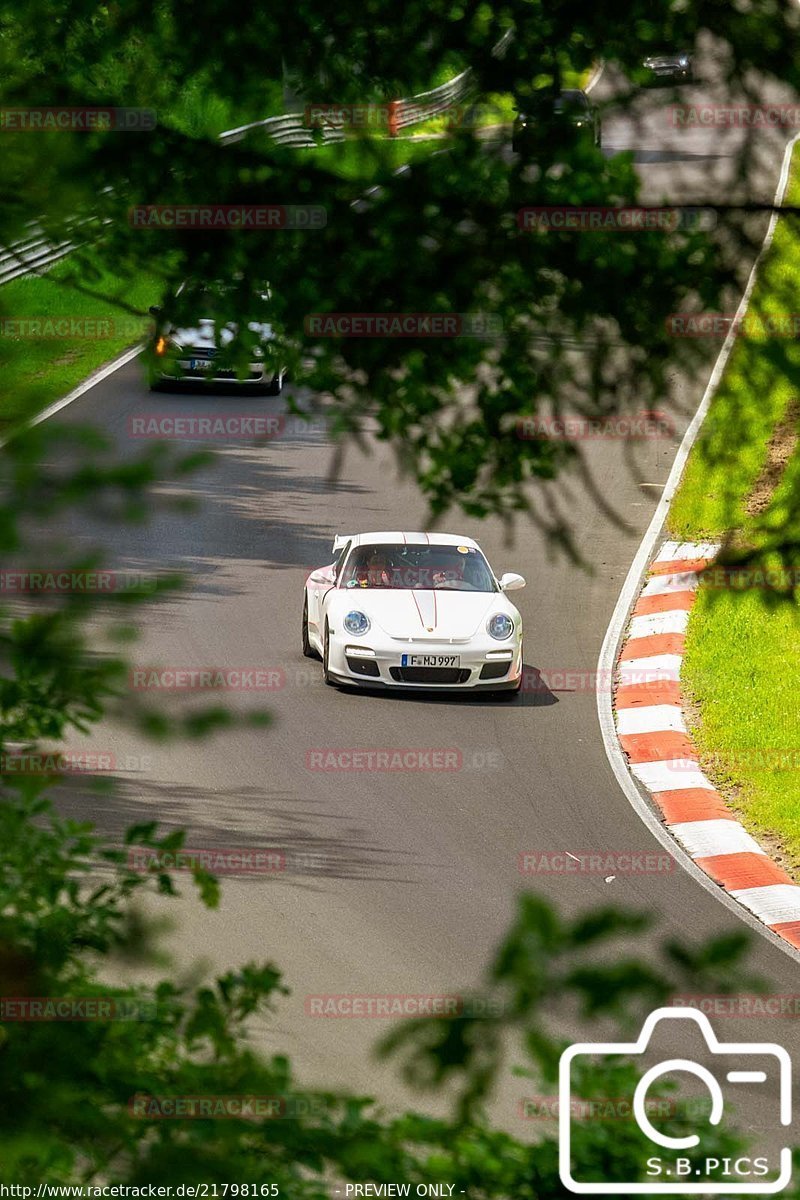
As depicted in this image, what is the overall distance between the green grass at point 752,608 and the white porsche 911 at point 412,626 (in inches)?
76.4

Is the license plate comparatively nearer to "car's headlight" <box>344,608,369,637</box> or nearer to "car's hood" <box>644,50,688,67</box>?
"car's headlight" <box>344,608,369,637</box>

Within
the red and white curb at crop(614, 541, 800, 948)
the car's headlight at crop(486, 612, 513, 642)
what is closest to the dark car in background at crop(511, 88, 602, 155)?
the red and white curb at crop(614, 541, 800, 948)

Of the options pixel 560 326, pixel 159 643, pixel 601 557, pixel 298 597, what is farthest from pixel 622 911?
pixel 601 557

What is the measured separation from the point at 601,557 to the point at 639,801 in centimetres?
726

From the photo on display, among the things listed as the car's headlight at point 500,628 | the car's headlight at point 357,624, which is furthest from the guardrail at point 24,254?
the car's headlight at point 500,628

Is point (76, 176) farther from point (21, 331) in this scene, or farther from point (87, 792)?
point (87, 792)

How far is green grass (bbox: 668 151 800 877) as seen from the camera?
356 cm

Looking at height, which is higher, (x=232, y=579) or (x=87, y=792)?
(x=87, y=792)

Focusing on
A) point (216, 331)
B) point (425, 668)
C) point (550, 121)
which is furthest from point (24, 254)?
point (425, 668)

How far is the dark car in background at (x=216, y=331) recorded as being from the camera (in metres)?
3.01

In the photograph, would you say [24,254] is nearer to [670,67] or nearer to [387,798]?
[670,67]

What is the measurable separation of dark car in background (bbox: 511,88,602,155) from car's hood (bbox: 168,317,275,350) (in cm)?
66

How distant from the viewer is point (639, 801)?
37.5ft

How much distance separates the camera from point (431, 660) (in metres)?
13.5
